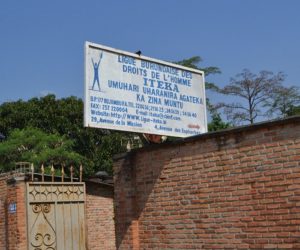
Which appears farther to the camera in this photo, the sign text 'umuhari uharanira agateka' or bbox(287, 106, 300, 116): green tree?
bbox(287, 106, 300, 116): green tree

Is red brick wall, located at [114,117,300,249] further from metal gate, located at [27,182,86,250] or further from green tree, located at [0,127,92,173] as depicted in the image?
green tree, located at [0,127,92,173]

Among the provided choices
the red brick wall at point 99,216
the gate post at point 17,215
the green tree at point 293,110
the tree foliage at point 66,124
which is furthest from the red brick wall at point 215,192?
the green tree at point 293,110

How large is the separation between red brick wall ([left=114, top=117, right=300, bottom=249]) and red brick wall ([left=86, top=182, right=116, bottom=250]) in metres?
6.41

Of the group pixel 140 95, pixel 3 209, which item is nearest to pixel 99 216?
pixel 3 209

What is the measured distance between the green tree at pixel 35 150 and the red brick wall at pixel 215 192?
15.7 meters

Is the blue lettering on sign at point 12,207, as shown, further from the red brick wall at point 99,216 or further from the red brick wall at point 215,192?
the red brick wall at point 215,192

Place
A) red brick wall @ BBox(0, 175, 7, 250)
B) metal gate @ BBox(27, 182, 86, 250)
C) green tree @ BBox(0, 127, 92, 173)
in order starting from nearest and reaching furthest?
metal gate @ BBox(27, 182, 86, 250)
red brick wall @ BBox(0, 175, 7, 250)
green tree @ BBox(0, 127, 92, 173)

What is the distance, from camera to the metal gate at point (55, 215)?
1251 centimetres

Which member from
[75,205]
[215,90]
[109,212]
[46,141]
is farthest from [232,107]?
[75,205]

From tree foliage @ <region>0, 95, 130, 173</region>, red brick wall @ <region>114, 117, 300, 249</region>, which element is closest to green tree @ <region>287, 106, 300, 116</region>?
tree foliage @ <region>0, 95, 130, 173</region>

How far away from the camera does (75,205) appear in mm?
13250

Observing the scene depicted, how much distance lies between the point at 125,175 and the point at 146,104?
1605 mm

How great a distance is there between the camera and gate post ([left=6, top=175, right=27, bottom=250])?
43.3 ft

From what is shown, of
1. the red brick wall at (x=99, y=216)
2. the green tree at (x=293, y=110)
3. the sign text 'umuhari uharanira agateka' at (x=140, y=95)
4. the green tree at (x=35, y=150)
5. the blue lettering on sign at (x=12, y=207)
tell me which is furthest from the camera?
the green tree at (x=293, y=110)
